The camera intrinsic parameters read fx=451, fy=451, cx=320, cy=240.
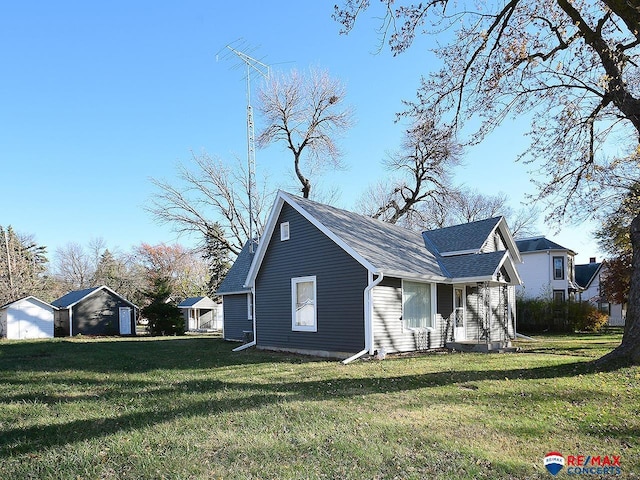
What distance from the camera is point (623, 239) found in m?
21.0

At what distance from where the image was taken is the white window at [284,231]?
15.2 metres

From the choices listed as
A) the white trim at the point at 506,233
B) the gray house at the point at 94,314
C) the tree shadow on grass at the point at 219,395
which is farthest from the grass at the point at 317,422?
the gray house at the point at 94,314

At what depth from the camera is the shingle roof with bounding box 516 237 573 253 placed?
34.1 metres

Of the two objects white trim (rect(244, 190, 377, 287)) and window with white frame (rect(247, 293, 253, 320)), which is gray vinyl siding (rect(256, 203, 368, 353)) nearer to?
white trim (rect(244, 190, 377, 287))

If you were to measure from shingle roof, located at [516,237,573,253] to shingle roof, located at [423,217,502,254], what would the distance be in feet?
61.7

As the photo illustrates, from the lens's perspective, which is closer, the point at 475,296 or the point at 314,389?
the point at 314,389

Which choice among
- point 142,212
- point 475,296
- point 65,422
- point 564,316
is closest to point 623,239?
point 564,316

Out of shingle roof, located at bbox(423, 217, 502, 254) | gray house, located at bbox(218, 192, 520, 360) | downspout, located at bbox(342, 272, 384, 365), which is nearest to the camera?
downspout, located at bbox(342, 272, 384, 365)

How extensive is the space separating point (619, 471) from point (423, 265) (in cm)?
1053

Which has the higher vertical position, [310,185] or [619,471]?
[310,185]

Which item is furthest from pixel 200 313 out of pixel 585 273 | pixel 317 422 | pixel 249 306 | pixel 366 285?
pixel 317 422

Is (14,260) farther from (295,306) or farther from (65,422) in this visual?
(65,422)

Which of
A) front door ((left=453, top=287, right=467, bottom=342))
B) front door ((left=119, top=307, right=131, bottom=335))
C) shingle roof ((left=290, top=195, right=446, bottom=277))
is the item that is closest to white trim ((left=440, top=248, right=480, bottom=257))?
shingle roof ((left=290, top=195, right=446, bottom=277))

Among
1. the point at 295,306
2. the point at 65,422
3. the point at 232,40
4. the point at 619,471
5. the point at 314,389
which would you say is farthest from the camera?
the point at 232,40
